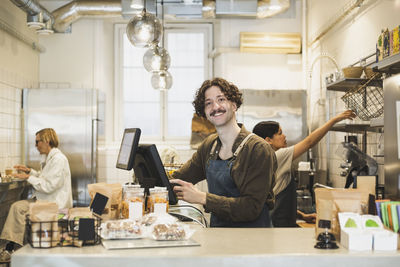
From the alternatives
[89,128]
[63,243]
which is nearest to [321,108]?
[89,128]

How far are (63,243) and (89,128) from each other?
4583 millimetres

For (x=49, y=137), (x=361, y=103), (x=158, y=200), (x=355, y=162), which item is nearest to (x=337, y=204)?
(x=158, y=200)

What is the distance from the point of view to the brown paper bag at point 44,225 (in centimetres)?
180

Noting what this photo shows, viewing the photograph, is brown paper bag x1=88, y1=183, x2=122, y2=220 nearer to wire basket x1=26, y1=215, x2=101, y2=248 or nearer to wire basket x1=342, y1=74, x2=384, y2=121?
wire basket x1=26, y1=215, x2=101, y2=248

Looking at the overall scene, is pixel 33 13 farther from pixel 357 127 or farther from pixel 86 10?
pixel 357 127

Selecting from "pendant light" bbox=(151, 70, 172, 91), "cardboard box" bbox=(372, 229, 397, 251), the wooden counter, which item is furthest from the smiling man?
the wooden counter

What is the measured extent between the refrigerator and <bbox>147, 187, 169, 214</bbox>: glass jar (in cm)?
412

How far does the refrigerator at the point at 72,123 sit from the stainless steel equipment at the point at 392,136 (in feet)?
15.1

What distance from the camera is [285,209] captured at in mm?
3834

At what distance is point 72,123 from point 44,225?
462 centimetres

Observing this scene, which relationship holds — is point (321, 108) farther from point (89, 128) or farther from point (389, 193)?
point (389, 193)

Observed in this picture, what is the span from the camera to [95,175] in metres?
6.32

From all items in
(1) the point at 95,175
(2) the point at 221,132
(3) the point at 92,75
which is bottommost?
(1) the point at 95,175

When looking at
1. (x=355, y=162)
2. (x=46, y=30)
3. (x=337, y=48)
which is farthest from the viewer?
(x=46, y=30)
